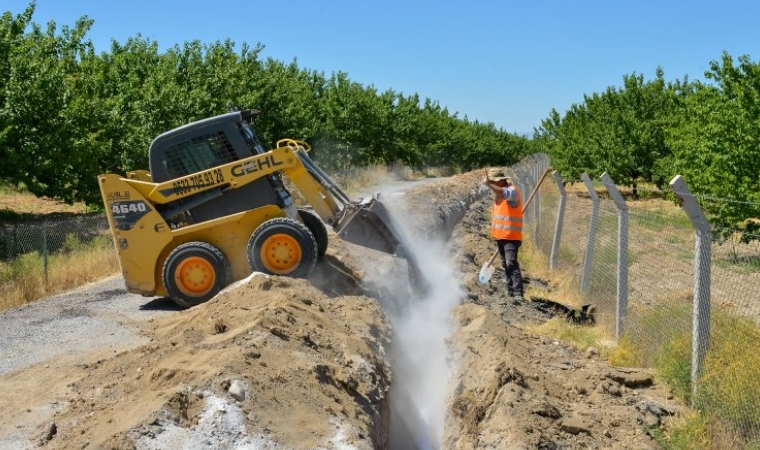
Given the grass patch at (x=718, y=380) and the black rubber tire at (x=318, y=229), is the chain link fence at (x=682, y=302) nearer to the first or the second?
the grass patch at (x=718, y=380)

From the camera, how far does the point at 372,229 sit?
11.4m

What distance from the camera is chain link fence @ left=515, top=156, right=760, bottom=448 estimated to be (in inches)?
255

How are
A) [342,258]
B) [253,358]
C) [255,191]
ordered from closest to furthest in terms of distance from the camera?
[253,358], [255,191], [342,258]

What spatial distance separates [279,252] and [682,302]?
506cm

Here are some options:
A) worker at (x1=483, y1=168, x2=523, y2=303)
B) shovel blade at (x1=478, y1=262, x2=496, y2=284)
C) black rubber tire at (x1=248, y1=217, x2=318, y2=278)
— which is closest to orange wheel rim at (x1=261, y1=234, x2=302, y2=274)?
black rubber tire at (x1=248, y1=217, x2=318, y2=278)

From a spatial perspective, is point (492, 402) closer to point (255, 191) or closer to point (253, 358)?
point (253, 358)

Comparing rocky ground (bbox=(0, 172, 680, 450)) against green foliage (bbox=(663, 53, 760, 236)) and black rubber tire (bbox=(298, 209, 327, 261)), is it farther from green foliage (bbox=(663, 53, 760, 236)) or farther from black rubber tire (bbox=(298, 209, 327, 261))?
green foliage (bbox=(663, 53, 760, 236))

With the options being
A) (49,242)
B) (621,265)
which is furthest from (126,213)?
(49,242)

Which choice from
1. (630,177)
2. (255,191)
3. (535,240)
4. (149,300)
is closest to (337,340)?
(255,191)

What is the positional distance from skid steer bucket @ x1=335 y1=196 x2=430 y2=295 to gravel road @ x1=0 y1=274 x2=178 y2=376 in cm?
274

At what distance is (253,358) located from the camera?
6.70 metres

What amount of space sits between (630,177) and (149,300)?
33201 mm

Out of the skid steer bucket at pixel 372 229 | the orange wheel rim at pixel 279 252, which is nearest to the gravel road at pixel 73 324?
the orange wheel rim at pixel 279 252

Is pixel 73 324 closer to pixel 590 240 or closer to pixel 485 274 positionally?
pixel 485 274
